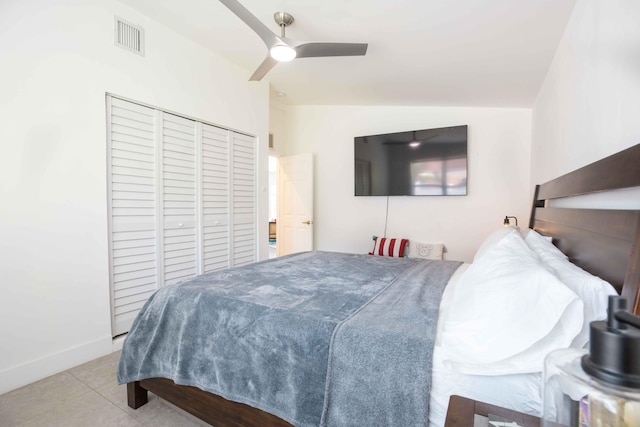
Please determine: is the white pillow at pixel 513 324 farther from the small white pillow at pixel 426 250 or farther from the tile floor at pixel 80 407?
the small white pillow at pixel 426 250

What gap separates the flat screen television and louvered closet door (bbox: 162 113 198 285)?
2315 millimetres

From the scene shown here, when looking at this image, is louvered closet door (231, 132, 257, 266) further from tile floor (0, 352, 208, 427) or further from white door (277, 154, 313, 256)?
tile floor (0, 352, 208, 427)

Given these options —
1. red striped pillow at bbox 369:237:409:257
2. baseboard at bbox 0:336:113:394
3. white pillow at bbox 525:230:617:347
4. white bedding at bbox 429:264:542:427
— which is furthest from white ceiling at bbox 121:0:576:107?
baseboard at bbox 0:336:113:394

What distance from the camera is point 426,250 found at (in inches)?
157

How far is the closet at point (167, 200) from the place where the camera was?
2.52 m

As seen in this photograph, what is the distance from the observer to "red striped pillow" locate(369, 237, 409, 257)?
4059 millimetres

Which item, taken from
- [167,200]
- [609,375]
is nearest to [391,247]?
[167,200]

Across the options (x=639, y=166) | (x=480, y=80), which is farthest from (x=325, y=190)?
(x=639, y=166)

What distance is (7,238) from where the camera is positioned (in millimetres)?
1910

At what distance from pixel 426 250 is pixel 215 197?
2748 millimetres

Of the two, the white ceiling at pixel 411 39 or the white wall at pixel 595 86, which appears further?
the white ceiling at pixel 411 39

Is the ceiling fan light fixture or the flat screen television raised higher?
the ceiling fan light fixture

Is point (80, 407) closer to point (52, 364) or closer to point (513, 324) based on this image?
point (52, 364)

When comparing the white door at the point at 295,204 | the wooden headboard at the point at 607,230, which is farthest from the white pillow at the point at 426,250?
the wooden headboard at the point at 607,230
